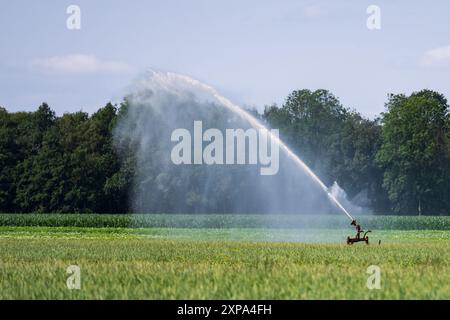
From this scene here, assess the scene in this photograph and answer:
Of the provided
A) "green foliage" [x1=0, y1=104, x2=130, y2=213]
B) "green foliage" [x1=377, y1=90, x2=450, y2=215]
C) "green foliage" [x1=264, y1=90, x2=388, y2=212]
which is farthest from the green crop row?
"green foliage" [x1=264, y1=90, x2=388, y2=212]

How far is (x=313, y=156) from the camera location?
115 m

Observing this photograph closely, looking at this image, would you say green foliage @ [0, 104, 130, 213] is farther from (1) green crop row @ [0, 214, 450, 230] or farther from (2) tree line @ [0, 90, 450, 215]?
(1) green crop row @ [0, 214, 450, 230]

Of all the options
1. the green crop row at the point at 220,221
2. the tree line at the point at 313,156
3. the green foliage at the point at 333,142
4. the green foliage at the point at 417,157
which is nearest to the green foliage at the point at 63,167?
the tree line at the point at 313,156

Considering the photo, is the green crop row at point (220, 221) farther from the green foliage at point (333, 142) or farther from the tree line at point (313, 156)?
the green foliage at point (333, 142)

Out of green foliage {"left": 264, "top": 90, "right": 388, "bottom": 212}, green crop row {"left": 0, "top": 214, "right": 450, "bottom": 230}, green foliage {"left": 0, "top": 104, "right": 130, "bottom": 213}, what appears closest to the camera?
green crop row {"left": 0, "top": 214, "right": 450, "bottom": 230}

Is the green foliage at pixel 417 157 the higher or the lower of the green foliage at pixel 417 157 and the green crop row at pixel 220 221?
the higher

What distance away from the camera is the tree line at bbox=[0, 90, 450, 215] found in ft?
359

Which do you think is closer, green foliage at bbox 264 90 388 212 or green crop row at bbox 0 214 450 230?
green crop row at bbox 0 214 450 230

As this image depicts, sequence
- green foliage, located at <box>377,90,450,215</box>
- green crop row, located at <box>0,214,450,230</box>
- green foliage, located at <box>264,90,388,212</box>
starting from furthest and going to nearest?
green foliage, located at <box>264,90,388,212</box>, green foliage, located at <box>377,90,450,215</box>, green crop row, located at <box>0,214,450,230</box>

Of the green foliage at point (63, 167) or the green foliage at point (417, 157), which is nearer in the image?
the green foliage at point (63, 167)

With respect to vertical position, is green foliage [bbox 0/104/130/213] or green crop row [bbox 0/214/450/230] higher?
green foliage [bbox 0/104/130/213]

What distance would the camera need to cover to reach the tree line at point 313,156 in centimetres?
10944
